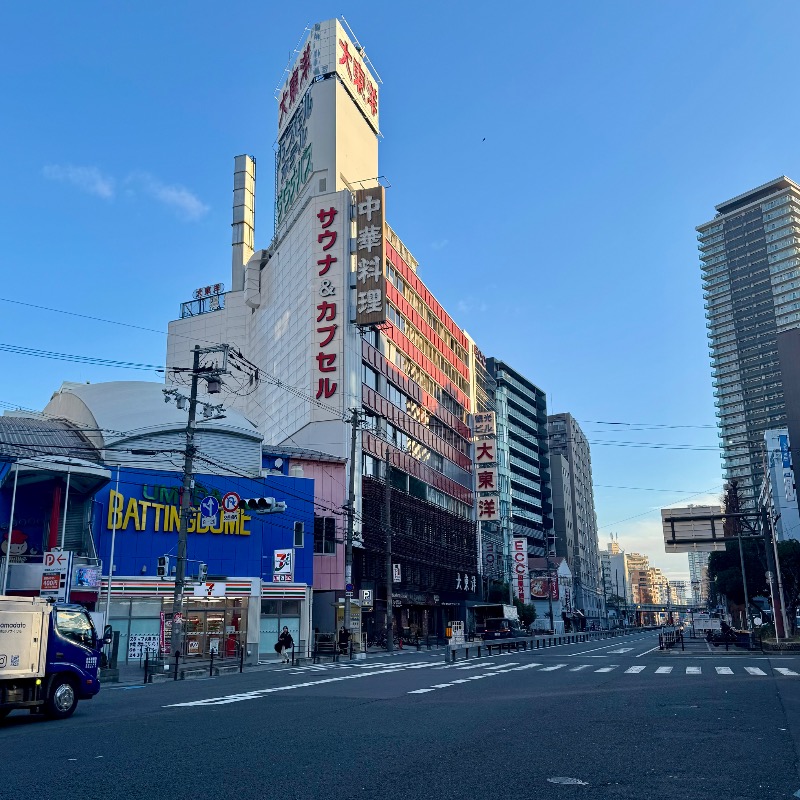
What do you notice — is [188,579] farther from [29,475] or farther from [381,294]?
[381,294]

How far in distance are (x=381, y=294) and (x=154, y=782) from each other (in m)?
53.0

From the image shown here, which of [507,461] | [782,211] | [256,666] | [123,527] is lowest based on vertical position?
[256,666]

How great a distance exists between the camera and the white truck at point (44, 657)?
15023 millimetres

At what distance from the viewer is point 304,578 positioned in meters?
48.8

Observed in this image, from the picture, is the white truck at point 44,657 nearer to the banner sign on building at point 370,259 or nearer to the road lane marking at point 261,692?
the road lane marking at point 261,692

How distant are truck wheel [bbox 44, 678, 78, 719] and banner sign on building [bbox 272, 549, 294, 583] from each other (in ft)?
85.3

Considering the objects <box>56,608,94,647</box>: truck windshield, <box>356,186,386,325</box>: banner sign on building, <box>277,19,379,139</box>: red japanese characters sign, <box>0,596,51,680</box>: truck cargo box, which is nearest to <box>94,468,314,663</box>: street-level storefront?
<box>56,608,94,647</box>: truck windshield

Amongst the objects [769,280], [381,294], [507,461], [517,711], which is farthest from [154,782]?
[769,280]

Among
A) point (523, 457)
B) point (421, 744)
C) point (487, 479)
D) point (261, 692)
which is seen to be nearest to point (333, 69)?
point (487, 479)

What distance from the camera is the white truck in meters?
15.0

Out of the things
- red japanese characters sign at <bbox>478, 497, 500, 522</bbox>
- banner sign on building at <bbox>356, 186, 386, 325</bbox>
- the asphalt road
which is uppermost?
banner sign on building at <bbox>356, 186, 386, 325</bbox>

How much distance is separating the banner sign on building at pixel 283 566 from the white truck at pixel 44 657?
25.0m

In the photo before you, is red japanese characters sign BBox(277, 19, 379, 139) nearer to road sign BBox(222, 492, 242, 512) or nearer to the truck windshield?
road sign BBox(222, 492, 242, 512)

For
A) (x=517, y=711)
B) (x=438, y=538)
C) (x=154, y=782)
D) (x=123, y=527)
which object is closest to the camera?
(x=154, y=782)
